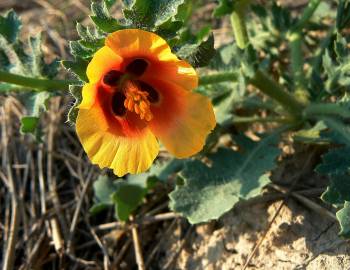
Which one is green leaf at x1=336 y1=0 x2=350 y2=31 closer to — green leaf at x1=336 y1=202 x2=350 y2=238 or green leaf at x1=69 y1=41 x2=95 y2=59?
green leaf at x1=336 y1=202 x2=350 y2=238

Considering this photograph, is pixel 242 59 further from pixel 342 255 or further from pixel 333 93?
pixel 342 255

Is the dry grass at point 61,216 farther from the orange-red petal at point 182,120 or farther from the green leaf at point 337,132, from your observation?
the orange-red petal at point 182,120

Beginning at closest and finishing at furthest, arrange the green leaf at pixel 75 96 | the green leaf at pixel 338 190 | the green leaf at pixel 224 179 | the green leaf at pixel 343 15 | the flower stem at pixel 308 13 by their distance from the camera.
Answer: the green leaf at pixel 75 96
the green leaf at pixel 338 190
the green leaf at pixel 224 179
the green leaf at pixel 343 15
the flower stem at pixel 308 13

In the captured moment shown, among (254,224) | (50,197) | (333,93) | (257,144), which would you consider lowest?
(50,197)

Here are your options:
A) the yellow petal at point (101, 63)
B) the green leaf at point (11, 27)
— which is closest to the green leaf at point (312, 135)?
the yellow petal at point (101, 63)

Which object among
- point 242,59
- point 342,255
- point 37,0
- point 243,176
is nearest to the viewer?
point 342,255

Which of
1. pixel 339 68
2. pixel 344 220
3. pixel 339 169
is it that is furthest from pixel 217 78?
pixel 344 220

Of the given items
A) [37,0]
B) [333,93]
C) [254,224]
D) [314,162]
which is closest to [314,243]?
[254,224]
